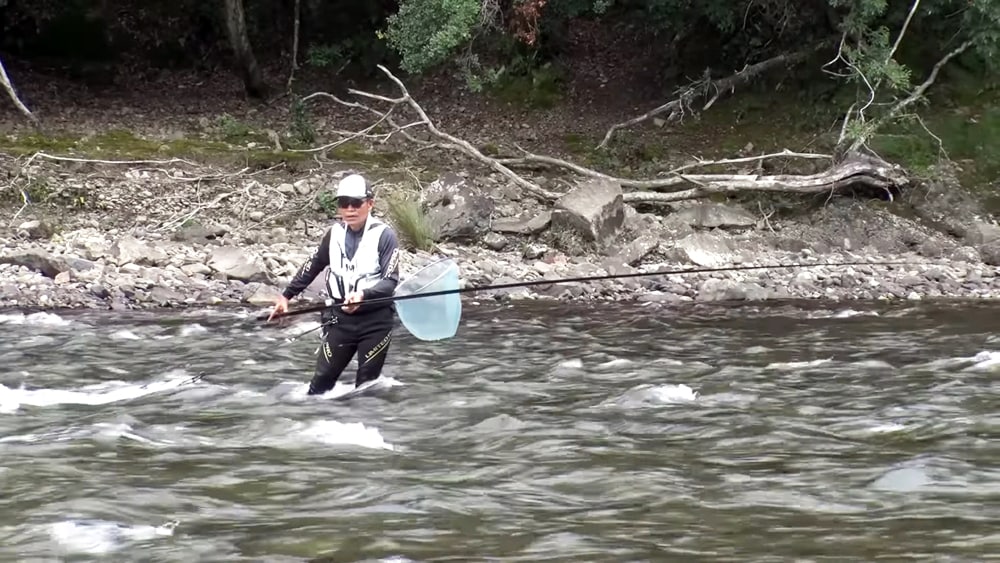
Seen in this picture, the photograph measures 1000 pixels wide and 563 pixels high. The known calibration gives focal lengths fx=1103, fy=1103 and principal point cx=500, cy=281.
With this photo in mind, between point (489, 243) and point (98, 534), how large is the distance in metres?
10.5

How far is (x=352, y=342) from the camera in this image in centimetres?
794

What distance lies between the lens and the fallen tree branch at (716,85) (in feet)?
58.0

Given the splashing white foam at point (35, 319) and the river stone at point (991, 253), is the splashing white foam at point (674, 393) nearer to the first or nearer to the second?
the splashing white foam at point (35, 319)

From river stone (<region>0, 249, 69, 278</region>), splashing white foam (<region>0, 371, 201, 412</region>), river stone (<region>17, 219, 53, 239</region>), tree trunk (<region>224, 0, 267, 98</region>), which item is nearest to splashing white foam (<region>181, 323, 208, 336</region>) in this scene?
splashing white foam (<region>0, 371, 201, 412</region>)

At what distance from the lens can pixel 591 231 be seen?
47.6 ft

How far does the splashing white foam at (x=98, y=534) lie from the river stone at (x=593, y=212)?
10.2 metres

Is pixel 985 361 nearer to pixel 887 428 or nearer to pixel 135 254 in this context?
pixel 887 428

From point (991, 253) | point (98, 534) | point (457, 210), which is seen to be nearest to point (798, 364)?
point (98, 534)

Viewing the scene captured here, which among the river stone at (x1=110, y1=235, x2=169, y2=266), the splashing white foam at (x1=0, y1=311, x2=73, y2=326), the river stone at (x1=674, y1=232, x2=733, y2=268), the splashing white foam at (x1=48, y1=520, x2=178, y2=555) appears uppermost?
the splashing white foam at (x1=48, y1=520, x2=178, y2=555)

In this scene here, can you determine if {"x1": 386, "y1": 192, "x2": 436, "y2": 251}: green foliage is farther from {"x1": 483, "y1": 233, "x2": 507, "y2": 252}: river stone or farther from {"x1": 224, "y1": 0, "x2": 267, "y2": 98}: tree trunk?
{"x1": 224, "y1": 0, "x2": 267, "y2": 98}: tree trunk

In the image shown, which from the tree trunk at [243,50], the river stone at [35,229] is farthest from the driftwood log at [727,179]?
the tree trunk at [243,50]

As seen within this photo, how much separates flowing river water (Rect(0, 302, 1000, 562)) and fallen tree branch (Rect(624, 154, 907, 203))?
4.78 m

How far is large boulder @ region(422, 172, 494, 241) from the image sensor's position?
49.6 feet

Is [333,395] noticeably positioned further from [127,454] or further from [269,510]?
[269,510]
